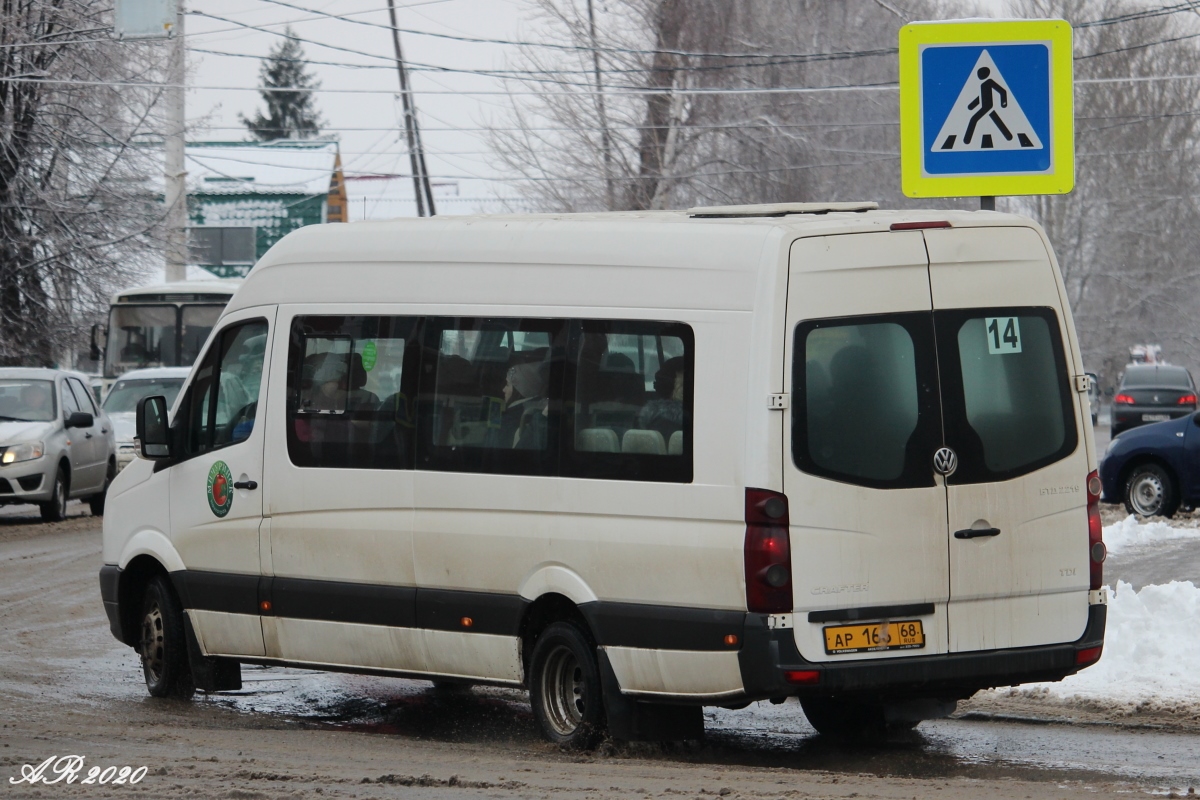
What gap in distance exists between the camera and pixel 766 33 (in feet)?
123

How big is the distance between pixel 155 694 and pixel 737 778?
4.01 meters

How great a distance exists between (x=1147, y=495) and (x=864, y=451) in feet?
42.8

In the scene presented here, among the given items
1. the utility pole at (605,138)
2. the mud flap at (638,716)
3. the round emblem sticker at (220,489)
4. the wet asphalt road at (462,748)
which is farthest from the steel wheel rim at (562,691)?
the utility pole at (605,138)

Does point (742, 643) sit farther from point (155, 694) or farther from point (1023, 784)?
point (155, 694)

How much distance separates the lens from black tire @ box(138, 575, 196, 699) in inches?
365

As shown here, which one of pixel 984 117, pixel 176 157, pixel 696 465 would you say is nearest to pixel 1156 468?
pixel 984 117

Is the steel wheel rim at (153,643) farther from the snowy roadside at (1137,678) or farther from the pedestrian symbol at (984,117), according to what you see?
the pedestrian symbol at (984,117)

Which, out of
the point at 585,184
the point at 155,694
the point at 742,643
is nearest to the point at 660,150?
the point at 585,184

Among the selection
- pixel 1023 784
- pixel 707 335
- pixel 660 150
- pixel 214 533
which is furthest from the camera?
pixel 660 150

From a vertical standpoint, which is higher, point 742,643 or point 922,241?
point 922,241

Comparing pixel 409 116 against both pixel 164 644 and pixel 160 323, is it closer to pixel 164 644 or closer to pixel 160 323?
pixel 160 323

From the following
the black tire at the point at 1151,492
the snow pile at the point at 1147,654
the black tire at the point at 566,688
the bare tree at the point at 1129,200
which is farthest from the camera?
the bare tree at the point at 1129,200

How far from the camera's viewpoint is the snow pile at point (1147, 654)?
8734 mm

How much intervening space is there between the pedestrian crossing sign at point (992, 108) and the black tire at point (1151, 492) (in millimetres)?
10066
